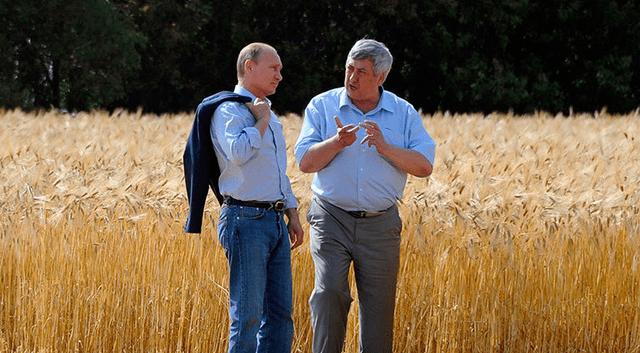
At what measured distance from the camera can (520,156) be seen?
714cm

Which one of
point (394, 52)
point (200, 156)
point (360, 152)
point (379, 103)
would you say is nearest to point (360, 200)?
point (360, 152)

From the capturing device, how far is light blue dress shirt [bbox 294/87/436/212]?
148 inches

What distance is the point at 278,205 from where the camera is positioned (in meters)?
3.51

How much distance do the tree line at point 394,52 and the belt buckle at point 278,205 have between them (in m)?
19.4

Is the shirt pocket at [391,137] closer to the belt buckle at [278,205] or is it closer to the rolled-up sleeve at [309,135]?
the rolled-up sleeve at [309,135]

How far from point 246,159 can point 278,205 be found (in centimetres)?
29

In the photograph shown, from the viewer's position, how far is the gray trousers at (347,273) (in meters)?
3.73

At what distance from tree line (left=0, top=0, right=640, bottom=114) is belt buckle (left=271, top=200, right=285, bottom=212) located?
63.7 feet

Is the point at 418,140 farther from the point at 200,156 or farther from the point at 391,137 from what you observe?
the point at 200,156

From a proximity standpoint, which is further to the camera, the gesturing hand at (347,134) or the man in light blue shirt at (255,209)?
the gesturing hand at (347,134)

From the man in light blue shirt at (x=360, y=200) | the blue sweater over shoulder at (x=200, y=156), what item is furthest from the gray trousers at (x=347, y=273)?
the blue sweater over shoulder at (x=200, y=156)

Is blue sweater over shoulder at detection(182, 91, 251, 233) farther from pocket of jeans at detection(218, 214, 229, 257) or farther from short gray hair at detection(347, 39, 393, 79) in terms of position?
short gray hair at detection(347, 39, 393, 79)

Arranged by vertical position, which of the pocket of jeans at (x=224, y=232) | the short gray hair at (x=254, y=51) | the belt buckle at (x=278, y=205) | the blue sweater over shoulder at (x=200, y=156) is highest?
the short gray hair at (x=254, y=51)

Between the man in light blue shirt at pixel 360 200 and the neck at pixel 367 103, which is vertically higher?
the neck at pixel 367 103
